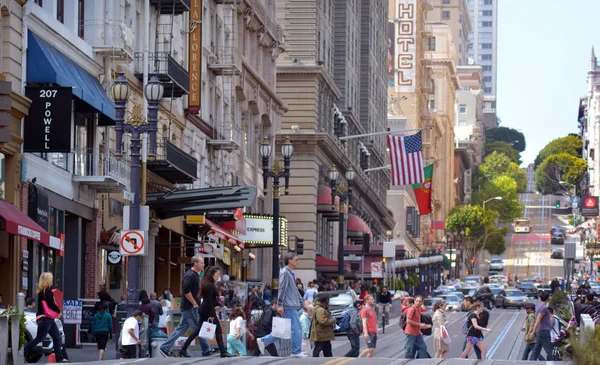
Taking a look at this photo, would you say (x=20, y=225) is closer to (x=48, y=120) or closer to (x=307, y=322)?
(x=48, y=120)

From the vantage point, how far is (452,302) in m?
71.8

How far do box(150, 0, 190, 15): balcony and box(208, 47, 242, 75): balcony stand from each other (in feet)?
25.7

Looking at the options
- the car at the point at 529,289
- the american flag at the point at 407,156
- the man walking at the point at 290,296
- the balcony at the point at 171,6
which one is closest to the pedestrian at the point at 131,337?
the man walking at the point at 290,296

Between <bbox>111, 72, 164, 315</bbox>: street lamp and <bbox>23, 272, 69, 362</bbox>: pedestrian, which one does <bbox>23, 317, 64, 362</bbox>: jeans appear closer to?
<bbox>23, 272, 69, 362</bbox>: pedestrian

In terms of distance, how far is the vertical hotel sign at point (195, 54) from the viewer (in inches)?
1822

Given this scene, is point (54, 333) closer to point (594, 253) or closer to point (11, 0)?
point (11, 0)

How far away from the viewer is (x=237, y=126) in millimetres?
57750

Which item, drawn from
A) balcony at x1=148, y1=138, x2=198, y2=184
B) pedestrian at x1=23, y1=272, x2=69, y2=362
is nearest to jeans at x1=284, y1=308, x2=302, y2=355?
pedestrian at x1=23, y1=272, x2=69, y2=362

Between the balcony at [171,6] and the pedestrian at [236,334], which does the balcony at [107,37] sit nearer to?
the balcony at [171,6]

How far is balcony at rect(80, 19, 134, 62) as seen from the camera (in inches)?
1460

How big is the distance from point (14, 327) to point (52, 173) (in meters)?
13.5

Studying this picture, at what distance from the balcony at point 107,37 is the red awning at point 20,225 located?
775 centimetres

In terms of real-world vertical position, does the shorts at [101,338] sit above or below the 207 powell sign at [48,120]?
below

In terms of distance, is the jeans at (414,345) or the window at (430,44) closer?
the jeans at (414,345)
